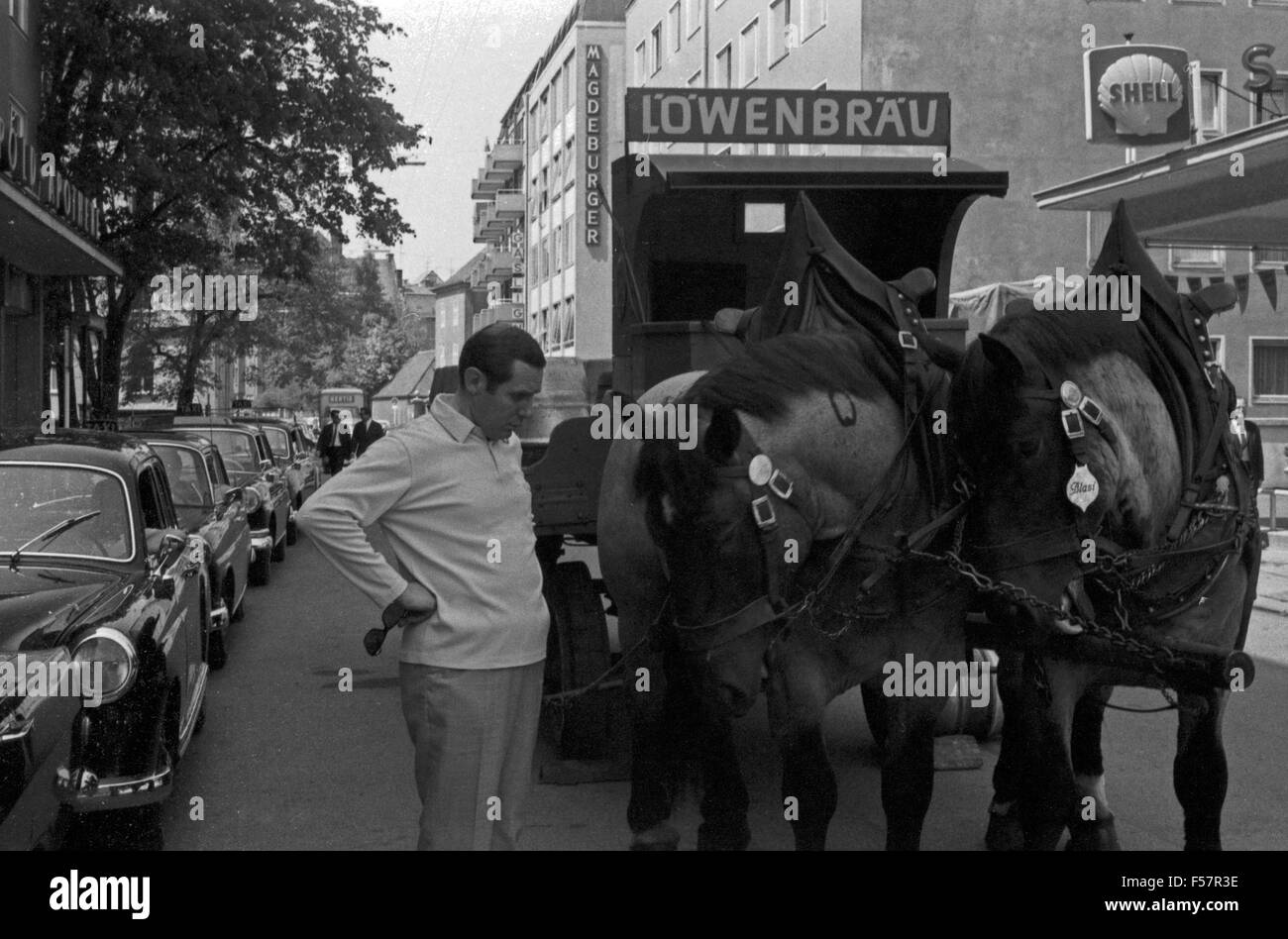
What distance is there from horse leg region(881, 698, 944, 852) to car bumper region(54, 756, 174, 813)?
2.55 meters

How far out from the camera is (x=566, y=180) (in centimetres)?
6316

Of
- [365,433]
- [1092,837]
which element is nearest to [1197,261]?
[365,433]

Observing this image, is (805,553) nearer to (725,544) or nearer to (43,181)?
(725,544)

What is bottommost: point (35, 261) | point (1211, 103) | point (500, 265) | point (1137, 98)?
point (35, 261)

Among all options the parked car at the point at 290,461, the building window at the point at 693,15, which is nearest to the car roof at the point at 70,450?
the parked car at the point at 290,461

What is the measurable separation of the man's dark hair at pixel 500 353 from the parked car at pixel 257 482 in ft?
34.5

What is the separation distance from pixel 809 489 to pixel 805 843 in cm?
114

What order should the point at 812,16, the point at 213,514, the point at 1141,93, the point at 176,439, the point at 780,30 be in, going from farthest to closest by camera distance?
the point at 780,30, the point at 812,16, the point at 1141,93, the point at 176,439, the point at 213,514

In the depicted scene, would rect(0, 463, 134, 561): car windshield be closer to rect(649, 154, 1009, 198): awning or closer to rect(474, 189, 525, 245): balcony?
rect(649, 154, 1009, 198): awning

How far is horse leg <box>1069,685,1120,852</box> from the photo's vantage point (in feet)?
16.0

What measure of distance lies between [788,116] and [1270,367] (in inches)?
1026

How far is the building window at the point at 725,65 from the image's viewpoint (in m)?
38.9
